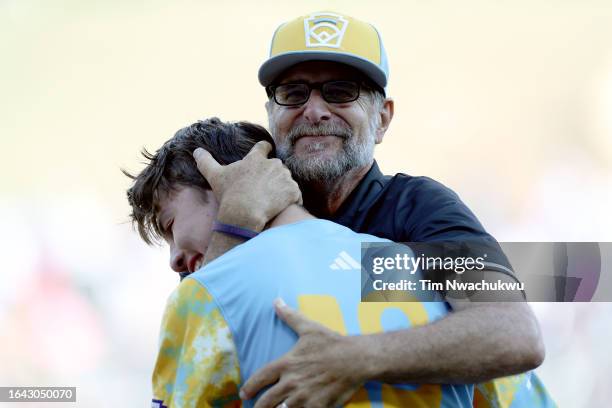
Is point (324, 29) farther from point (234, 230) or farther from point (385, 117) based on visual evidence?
point (234, 230)

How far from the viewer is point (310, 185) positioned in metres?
3.80

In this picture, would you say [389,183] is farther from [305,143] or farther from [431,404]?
[431,404]

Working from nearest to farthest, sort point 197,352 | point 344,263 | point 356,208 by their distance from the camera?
point 197,352 < point 344,263 < point 356,208

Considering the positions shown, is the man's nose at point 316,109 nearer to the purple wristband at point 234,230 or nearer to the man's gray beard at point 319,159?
the man's gray beard at point 319,159

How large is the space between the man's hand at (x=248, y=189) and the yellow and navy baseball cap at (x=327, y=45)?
80 cm

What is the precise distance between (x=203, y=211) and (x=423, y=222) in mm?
878

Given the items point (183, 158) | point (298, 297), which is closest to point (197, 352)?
point (298, 297)

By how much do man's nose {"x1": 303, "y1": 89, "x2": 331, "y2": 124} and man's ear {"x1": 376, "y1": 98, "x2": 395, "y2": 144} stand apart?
0.48 m

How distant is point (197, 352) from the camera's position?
2289 millimetres

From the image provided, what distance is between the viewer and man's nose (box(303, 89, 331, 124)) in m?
3.72

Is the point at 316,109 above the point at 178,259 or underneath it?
above

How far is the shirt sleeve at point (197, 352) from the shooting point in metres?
2.30

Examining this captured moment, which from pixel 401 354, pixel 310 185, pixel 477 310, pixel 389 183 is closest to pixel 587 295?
pixel 389 183

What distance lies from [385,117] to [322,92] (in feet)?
1.95
